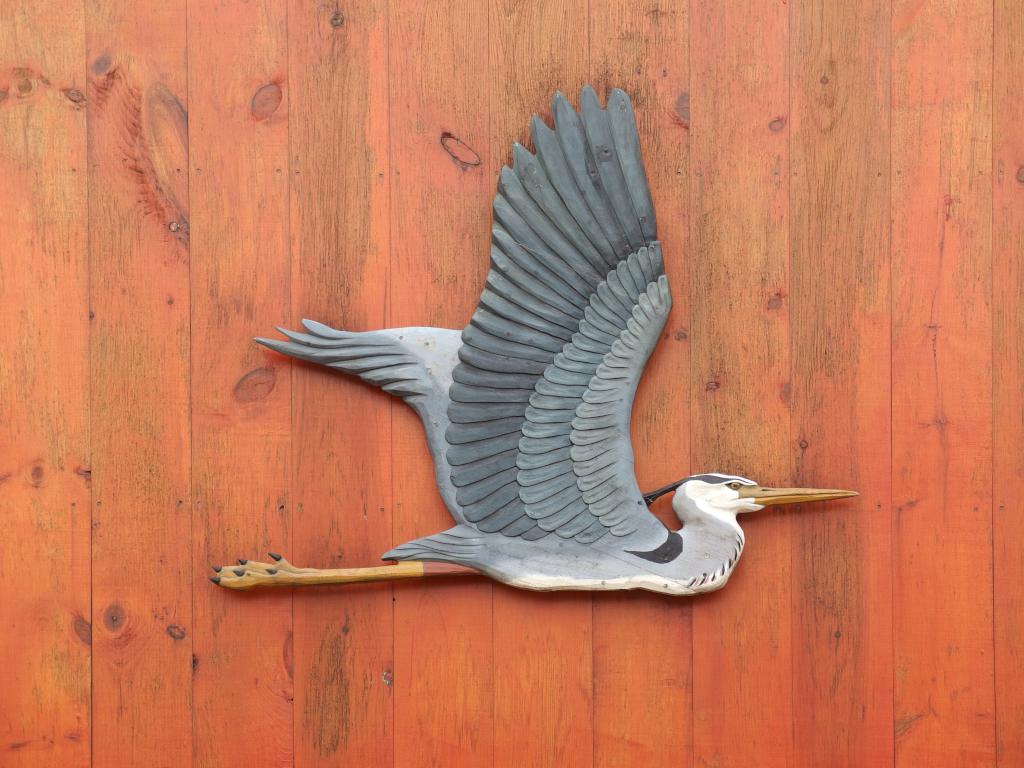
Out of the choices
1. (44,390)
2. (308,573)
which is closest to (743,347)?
(308,573)

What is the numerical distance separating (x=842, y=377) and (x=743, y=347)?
13cm

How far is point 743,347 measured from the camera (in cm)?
106

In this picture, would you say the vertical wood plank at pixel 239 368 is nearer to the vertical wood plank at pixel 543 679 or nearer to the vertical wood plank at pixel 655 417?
the vertical wood plank at pixel 543 679

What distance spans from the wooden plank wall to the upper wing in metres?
0.07

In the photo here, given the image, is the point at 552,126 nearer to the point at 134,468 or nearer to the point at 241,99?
the point at 241,99

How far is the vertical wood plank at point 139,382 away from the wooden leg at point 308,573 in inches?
3.2

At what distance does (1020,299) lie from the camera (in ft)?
3.51

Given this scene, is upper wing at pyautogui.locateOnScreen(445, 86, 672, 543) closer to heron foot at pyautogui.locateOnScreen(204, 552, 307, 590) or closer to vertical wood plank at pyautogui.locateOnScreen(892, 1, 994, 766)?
heron foot at pyautogui.locateOnScreen(204, 552, 307, 590)

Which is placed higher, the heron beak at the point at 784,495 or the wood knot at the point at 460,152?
the wood knot at the point at 460,152

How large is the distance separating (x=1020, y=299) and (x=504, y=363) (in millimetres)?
657

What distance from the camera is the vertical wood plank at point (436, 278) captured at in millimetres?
1032

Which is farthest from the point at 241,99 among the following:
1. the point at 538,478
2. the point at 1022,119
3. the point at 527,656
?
the point at 1022,119

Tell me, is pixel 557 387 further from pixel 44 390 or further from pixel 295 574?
pixel 44 390

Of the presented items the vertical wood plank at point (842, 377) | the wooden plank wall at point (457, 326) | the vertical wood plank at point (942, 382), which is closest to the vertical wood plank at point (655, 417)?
the wooden plank wall at point (457, 326)
